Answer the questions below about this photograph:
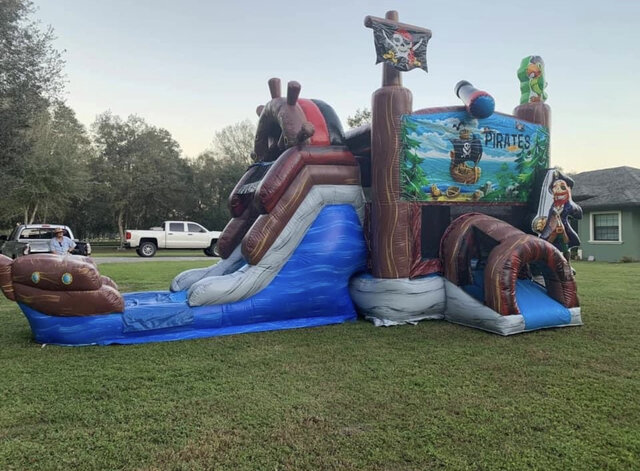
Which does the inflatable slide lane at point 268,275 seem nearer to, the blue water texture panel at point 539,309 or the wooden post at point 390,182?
the wooden post at point 390,182

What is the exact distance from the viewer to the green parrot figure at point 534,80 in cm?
680

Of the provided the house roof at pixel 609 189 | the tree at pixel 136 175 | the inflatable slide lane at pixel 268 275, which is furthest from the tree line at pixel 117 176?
the house roof at pixel 609 189

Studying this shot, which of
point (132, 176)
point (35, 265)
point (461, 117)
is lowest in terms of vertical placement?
point (35, 265)

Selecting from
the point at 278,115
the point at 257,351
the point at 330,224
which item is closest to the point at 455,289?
the point at 330,224

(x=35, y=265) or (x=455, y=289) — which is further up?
(x=35, y=265)

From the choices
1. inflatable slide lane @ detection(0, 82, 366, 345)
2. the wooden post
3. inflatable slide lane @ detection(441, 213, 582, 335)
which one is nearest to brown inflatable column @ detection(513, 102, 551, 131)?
inflatable slide lane @ detection(441, 213, 582, 335)

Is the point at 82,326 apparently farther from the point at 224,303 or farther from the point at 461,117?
the point at 461,117

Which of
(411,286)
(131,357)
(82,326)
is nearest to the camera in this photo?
(131,357)

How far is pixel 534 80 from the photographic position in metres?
6.82

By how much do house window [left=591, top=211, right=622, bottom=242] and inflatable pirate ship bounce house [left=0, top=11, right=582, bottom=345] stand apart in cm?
1267

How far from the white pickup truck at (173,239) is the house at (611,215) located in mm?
14471

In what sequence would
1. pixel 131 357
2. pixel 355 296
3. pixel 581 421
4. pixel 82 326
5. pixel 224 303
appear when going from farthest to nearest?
1. pixel 355 296
2. pixel 224 303
3. pixel 82 326
4. pixel 131 357
5. pixel 581 421

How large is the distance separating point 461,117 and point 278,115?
2433 millimetres

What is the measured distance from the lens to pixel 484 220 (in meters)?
6.00
